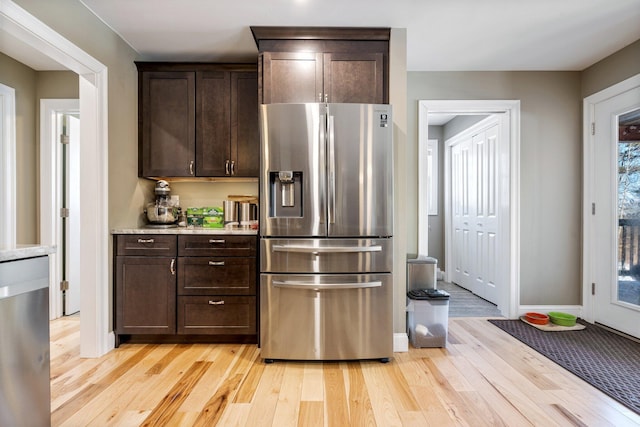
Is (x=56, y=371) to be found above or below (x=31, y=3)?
below

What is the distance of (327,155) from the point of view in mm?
2461

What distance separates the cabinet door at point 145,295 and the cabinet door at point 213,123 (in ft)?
2.88

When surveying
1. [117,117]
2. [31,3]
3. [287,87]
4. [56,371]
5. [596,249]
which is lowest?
[56,371]

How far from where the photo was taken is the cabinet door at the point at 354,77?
2.70m

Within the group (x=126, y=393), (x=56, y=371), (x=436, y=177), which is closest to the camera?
(x=126, y=393)

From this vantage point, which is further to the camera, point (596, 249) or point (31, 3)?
point (596, 249)

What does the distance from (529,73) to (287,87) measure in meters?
2.45

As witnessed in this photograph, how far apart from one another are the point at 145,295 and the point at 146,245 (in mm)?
380

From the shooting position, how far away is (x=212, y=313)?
2.83 meters

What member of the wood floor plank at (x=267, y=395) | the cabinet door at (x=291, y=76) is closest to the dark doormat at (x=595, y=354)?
the wood floor plank at (x=267, y=395)

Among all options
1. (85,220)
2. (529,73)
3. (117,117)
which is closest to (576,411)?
(529,73)

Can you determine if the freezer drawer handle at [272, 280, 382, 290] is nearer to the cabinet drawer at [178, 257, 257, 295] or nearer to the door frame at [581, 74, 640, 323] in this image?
the cabinet drawer at [178, 257, 257, 295]

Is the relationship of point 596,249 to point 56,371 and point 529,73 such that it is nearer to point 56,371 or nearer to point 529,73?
point 529,73

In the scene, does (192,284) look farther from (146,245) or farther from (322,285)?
(322,285)
